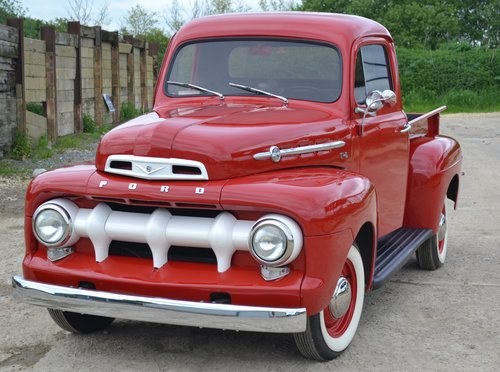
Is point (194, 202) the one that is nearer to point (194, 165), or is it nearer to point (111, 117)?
point (194, 165)

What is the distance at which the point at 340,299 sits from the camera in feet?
13.3

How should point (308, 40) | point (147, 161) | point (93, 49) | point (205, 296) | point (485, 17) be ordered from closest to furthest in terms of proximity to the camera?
point (205, 296)
point (147, 161)
point (308, 40)
point (93, 49)
point (485, 17)

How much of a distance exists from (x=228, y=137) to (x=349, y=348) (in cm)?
132

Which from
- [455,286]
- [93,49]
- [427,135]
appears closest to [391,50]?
[427,135]

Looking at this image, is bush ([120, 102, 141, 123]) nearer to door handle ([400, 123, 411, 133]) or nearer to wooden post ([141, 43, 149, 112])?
wooden post ([141, 43, 149, 112])

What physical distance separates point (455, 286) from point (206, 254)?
242 cm

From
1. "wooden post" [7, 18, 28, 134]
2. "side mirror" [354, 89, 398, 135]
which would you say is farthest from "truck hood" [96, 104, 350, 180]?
"wooden post" [7, 18, 28, 134]

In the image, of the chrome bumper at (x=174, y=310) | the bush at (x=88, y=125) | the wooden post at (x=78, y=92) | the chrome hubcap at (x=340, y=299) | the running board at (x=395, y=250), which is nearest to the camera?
the chrome bumper at (x=174, y=310)

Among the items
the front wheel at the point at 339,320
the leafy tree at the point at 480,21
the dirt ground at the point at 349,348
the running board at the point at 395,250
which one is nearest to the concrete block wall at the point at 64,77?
the dirt ground at the point at 349,348

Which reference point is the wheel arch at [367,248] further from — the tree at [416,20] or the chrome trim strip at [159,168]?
the tree at [416,20]

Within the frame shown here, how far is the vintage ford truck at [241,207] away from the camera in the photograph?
3.61 meters

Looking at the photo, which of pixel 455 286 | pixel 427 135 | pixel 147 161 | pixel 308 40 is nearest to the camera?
pixel 147 161

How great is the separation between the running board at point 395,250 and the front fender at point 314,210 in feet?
2.40

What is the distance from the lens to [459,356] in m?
4.11
